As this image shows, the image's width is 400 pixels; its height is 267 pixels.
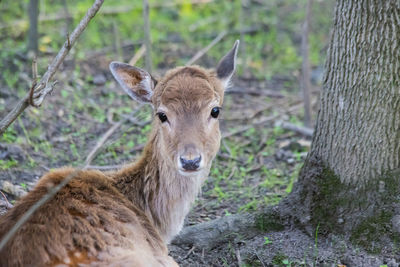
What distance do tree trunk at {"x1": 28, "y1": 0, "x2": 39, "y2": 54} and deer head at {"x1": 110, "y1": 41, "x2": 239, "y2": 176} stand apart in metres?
4.96

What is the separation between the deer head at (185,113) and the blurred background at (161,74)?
57 cm

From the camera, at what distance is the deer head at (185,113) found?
4547mm

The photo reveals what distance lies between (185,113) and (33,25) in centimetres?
577

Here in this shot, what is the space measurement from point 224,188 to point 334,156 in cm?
189

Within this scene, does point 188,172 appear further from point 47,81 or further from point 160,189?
point 47,81

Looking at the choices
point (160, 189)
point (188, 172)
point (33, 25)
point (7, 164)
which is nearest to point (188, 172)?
point (188, 172)

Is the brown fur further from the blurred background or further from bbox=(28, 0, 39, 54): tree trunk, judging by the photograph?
bbox=(28, 0, 39, 54): tree trunk

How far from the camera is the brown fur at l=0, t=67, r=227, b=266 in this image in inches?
151

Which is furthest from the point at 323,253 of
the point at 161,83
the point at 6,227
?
the point at 6,227

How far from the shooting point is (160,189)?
4875 millimetres

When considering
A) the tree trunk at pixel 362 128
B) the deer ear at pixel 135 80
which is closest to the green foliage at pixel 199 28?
the deer ear at pixel 135 80

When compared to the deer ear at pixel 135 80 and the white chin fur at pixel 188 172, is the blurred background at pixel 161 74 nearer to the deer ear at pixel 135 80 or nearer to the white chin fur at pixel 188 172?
the deer ear at pixel 135 80

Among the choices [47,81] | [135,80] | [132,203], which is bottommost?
[132,203]

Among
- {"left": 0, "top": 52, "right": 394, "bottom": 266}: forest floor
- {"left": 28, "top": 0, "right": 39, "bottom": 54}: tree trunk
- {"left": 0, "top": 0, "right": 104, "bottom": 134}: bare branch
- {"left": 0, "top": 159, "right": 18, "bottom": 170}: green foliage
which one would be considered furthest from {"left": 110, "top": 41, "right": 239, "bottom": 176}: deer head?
{"left": 28, "top": 0, "right": 39, "bottom": 54}: tree trunk
